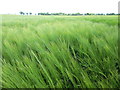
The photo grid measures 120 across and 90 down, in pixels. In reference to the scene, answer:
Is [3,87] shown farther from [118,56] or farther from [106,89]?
[118,56]

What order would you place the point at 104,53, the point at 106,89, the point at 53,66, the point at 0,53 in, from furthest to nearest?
the point at 0,53 → the point at 104,53 → the point at 53,66 → the point at 106,89

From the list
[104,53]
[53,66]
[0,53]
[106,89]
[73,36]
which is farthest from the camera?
[73,36]

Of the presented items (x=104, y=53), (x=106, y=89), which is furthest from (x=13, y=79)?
(x=104, y=53)

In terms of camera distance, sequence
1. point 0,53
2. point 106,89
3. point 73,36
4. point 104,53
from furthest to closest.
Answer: point 73,36
point 0,53
point 104,53
point 106,89

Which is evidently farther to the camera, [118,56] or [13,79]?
[118,56]

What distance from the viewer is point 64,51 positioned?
0.47 metres

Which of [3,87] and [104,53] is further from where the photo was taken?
[104,53]

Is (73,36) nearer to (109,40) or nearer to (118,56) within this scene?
(109,40)

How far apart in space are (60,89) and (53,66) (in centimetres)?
9

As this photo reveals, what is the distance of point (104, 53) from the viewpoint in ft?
1.71

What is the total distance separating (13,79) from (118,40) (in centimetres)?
49

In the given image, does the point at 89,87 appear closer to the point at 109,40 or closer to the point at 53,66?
the point at 53,66

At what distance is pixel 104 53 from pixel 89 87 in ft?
0.84

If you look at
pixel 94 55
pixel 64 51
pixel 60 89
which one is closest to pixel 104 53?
pixel 94 55
